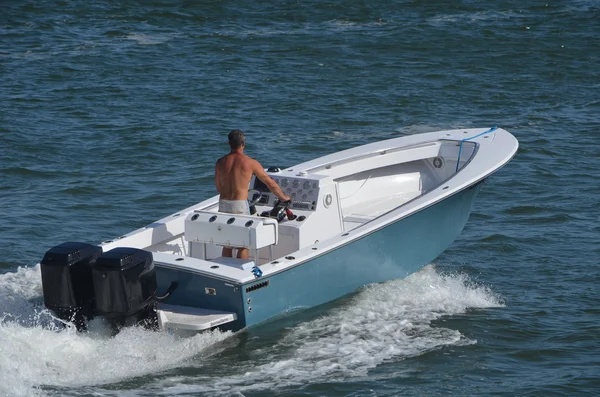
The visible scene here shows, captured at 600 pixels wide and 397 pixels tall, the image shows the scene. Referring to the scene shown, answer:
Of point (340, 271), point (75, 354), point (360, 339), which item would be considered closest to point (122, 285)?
point (75, 354)

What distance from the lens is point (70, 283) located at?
8320mm

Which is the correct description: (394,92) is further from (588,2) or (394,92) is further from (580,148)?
(588,2)

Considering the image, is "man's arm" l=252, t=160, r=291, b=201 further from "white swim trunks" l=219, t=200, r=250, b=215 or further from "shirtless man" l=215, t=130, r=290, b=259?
"white swim trunks" l=219, t=200, r=250, b=215

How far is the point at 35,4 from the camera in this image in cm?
2528

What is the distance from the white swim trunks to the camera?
9.39m

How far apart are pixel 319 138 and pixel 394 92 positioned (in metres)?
3.05

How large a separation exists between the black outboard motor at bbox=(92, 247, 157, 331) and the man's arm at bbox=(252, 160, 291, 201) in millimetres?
1471

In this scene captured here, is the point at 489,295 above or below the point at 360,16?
below

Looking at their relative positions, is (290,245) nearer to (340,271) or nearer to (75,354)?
(340,271)

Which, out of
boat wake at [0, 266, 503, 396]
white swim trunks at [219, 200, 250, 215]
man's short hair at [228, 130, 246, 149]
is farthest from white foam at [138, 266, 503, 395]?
man's short hair at [228, 130, 246, 149]

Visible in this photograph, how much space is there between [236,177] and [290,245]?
0.87m

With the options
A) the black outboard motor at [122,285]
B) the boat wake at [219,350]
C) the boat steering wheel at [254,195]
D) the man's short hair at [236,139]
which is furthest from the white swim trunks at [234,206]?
the black outboard motor at [122,285]

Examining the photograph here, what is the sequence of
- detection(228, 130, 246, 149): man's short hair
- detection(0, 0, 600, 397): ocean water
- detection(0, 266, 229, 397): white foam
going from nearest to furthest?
detection(0, 266, 229, 397): white foam < detection(0, 0, 600, 397): ocean water < detection(228, 130, 246, 149): man's short hair

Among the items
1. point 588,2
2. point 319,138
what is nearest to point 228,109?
point 319,138
